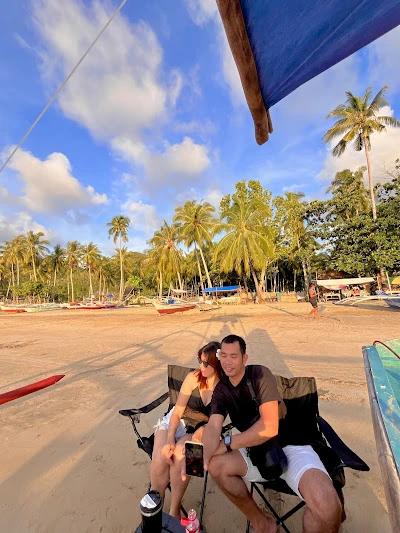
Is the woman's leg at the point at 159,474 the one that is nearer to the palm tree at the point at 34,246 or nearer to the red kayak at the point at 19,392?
the red kayak at the point at 19,392

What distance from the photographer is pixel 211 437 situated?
1982mm

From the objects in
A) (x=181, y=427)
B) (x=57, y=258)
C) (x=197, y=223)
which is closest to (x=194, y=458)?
(x=181, y=427)

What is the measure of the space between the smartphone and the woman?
0.14 metres

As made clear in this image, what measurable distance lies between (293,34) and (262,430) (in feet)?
8.06

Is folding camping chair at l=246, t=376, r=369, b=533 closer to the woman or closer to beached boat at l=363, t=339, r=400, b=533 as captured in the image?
beached boat at l=363, t=339, r=400, b=533

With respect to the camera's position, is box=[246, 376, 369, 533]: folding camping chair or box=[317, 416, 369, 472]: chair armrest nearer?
box=[317, 416, 369, 472]: chair armrest

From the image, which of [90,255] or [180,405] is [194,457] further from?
[90,255]

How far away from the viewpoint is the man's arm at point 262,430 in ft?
6.17

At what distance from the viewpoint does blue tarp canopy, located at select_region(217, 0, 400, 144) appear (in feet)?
4.45

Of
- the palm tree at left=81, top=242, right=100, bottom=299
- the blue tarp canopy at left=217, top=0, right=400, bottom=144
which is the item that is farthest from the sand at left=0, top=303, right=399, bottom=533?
the palm tree at left=81, top=242, right=100, bottom=299

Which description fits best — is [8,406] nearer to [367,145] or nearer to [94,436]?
[94,436]

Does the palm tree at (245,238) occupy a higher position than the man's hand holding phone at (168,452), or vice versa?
the palm tree at (245,238)

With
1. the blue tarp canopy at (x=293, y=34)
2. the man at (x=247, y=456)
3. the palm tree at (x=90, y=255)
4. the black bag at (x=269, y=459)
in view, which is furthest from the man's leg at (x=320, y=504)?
the palm tree at (x=90, y=255)

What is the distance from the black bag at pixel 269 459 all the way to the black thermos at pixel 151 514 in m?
0.79
